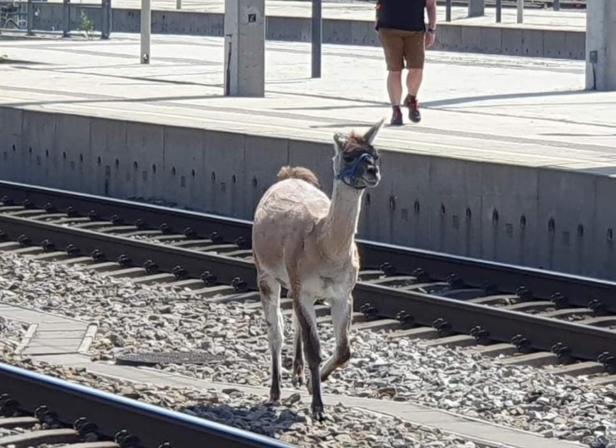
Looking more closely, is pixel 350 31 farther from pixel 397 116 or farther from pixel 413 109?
pixel 397 116

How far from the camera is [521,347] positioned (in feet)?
37.5

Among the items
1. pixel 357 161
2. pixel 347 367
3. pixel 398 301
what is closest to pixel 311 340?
pixel 357 161

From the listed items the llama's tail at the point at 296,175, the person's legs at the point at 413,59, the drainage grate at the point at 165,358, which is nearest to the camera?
the llama's tail at the point at 296,175

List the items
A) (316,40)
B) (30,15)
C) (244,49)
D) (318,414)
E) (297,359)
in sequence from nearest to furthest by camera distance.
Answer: (318,414), (297,359), (244,49), (316,40), (30,15)

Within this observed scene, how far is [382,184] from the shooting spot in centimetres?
1625

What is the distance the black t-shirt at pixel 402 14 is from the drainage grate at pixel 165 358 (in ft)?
30.4

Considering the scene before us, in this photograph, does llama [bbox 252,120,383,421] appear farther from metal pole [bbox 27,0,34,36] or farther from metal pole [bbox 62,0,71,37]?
metal pole [bbox 27,0,34,36]

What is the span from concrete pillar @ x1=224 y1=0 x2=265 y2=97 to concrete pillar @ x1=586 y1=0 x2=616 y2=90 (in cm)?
461

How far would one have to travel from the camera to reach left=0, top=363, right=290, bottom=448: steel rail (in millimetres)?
7719

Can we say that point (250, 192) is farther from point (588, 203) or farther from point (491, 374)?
point (491, 374)

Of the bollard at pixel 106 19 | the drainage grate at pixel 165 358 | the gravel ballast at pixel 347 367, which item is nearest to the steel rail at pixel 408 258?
the gravel ballast at pixel 347 367

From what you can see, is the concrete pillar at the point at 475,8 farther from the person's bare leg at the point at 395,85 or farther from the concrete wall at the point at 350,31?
the person's bare leg at the point at 395,85

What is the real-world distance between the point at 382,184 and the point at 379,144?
3.35 ft

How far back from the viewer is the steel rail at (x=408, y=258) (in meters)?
12.9
